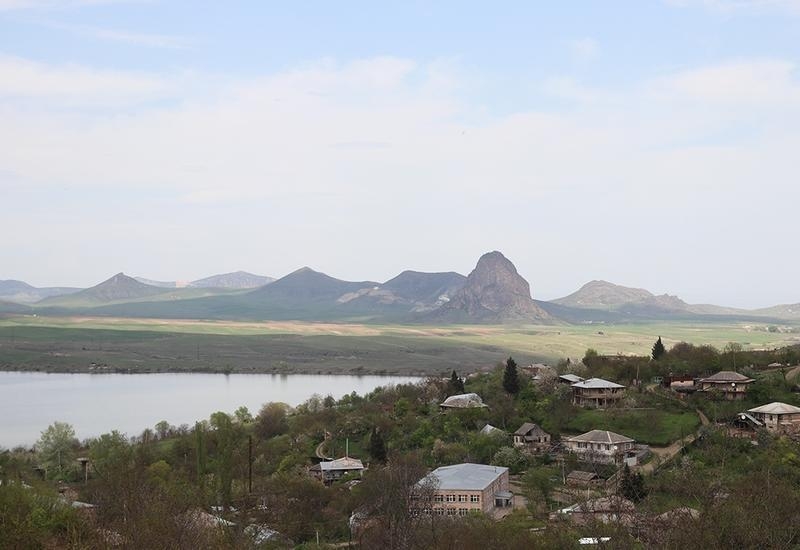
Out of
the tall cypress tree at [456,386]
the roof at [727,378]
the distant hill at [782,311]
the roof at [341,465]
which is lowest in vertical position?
the roof at [341,465]

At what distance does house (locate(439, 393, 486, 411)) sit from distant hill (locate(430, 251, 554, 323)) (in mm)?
105580

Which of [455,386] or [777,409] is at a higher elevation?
[777,409]

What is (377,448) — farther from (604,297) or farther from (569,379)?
(604,297)

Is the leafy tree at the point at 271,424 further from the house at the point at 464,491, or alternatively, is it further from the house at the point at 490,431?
the house at the point at 464,491

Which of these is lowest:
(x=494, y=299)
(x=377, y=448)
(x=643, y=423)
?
(x=377, y=448)

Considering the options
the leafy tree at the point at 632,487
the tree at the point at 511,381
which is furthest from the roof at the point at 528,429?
the leafy tree at the point at 632,487

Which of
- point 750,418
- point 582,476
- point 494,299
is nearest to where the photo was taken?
point 582,476

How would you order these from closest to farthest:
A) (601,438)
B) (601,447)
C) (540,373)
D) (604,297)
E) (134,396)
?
1. (601,447)
2. (601,438)
3. (540,373)
4. (134,396)
5. (604,297)

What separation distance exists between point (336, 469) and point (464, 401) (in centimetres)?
818

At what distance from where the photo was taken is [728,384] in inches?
1169

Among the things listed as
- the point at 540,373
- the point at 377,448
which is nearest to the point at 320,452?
the point at 377,448

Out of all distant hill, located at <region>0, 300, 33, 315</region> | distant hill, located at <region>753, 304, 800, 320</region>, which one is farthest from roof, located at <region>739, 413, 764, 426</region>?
distant hill, located at <region>0, 300, 33, 315</region>

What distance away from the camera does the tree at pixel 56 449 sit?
102 feet

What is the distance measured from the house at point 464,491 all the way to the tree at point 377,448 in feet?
11.9
